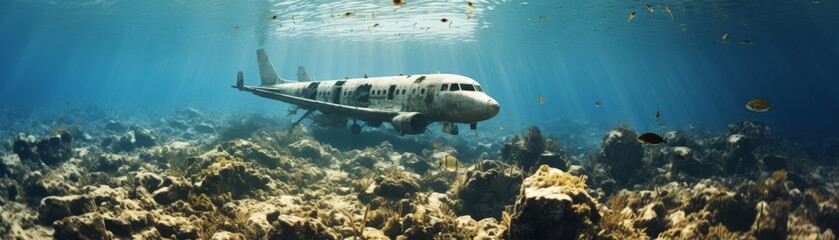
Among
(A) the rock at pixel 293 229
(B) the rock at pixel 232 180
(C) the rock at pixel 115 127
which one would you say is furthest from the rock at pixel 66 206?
(C) the rock at pixel 115 127

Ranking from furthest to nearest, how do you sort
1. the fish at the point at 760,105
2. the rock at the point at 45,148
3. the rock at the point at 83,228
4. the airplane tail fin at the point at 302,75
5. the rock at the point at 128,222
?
the airplane tail fin at the point at 302,75 → the rock at the point at 45,148 → the fish at the point at 760,105 → the rock at the point at 128,222 → the rock at the point at 83,228

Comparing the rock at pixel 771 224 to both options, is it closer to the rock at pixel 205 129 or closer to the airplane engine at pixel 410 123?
the airplane engine at pixel 410 123

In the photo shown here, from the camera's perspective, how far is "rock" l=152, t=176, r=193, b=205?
7.58m

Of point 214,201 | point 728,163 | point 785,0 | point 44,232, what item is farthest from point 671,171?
point 785,0

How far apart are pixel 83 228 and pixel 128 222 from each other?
0.52 m

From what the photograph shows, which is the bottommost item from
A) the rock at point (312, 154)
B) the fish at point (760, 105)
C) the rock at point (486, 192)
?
the rock at point (312, 154)

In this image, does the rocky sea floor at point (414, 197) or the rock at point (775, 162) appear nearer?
the rocky sea floor at point (414, 197)

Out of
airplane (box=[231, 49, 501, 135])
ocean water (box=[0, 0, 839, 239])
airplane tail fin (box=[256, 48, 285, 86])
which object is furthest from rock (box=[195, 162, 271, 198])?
airplane tail fin (box=[256, 48, 285, 86])

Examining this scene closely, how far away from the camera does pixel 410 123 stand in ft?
40.1

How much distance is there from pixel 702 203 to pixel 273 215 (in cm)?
861

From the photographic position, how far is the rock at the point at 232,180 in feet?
26.7

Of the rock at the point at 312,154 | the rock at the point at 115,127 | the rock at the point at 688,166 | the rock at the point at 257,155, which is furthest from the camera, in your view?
the rock at the point at 115,127

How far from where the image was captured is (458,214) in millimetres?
9008

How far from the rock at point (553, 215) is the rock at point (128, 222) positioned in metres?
5.71
